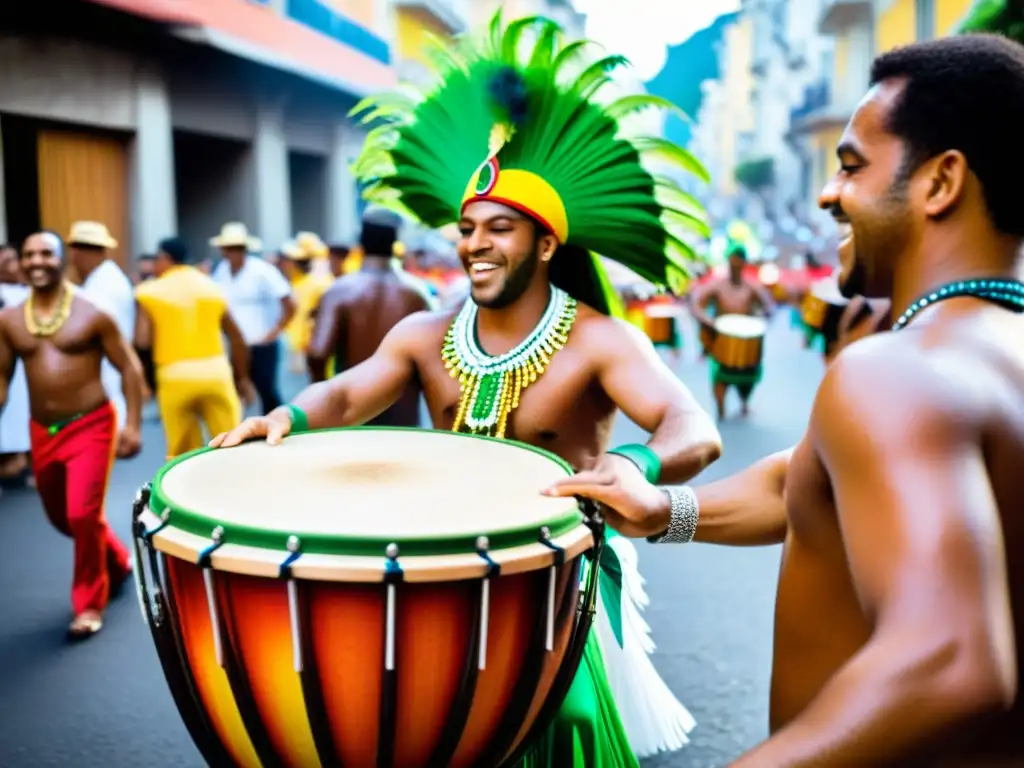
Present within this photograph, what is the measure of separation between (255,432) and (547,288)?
107cm

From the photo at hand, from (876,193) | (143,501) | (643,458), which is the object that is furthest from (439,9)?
(876,193)

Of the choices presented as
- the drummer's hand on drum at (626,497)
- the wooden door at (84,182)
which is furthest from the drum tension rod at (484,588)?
the wooden door at (84,182)

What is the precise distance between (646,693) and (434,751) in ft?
5.58

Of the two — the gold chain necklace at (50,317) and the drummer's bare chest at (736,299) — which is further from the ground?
the gold chain necklace at (50,317)

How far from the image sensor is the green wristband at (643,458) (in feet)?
7.59

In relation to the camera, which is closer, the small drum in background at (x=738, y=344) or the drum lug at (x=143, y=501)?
the drum lug at (x=143, y=501)

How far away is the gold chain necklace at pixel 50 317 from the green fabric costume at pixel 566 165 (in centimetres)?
245

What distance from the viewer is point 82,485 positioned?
5113mm

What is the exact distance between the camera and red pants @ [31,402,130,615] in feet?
16.7

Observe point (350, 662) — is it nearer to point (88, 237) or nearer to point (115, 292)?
point (115, 292)

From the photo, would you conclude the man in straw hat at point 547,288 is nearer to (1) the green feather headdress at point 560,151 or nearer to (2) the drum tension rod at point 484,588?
(1) the green feather headdress at point 560,151

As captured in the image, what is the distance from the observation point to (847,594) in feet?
4.94

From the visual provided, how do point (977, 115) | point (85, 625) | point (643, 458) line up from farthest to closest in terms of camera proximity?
1. point (85, 625)
2. point (643, 458)
3. point (977, 115)

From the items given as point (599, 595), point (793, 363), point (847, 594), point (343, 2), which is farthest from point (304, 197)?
point (847, 594)
